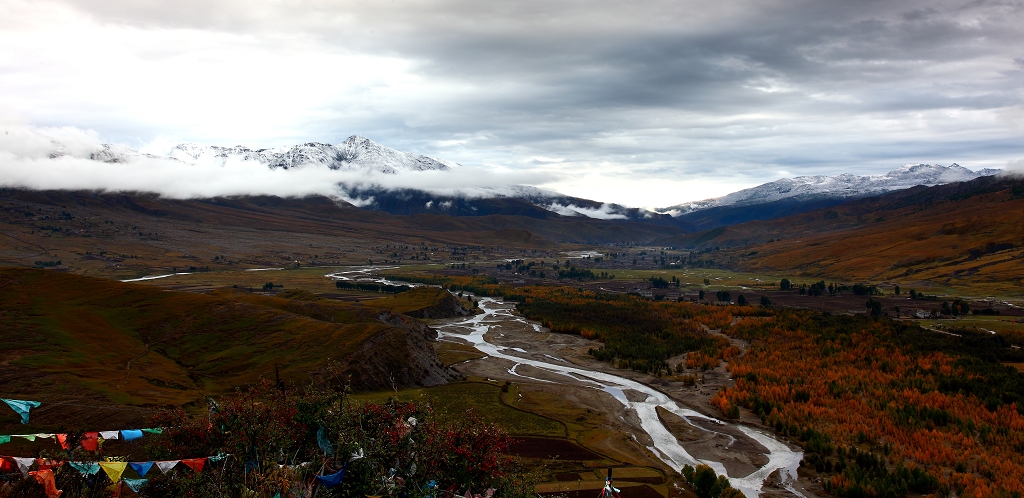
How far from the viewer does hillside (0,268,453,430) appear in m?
69.0

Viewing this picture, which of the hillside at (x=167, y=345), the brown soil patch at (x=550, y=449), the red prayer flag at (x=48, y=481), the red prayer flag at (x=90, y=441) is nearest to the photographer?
the red prayer flag at (x=48, y=481)

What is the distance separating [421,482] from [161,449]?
13.0 metres

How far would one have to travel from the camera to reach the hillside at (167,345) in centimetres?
6900

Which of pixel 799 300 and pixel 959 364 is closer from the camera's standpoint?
pixel 959 364

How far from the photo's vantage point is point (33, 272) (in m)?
114

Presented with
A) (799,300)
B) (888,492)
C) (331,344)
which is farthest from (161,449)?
(799,300)

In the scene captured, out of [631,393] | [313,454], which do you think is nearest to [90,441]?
[313,454]

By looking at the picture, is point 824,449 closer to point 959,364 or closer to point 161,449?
point 959,364

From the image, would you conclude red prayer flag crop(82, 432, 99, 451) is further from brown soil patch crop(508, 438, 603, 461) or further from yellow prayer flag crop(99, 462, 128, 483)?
brown soil patch crop(508, 438, 603, 461)

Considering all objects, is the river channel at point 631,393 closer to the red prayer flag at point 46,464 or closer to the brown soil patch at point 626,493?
the brown soil patch at point 626,493

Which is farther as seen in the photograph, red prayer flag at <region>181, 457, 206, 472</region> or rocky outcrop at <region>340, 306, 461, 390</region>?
rocky outcrop at <region>340, 306, 461, 390</region>

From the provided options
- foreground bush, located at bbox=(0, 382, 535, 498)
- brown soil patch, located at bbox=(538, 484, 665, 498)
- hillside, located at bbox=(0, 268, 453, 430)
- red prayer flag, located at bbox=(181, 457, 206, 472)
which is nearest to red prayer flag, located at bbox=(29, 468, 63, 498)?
foreground bush, located at bbox=(0, 382, 535, 498)

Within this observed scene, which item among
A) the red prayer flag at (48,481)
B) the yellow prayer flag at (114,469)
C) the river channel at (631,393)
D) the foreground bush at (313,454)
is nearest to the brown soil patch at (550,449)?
the river channel at (631,393)

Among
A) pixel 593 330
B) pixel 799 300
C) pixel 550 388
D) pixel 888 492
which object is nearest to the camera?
pixel 888 492
